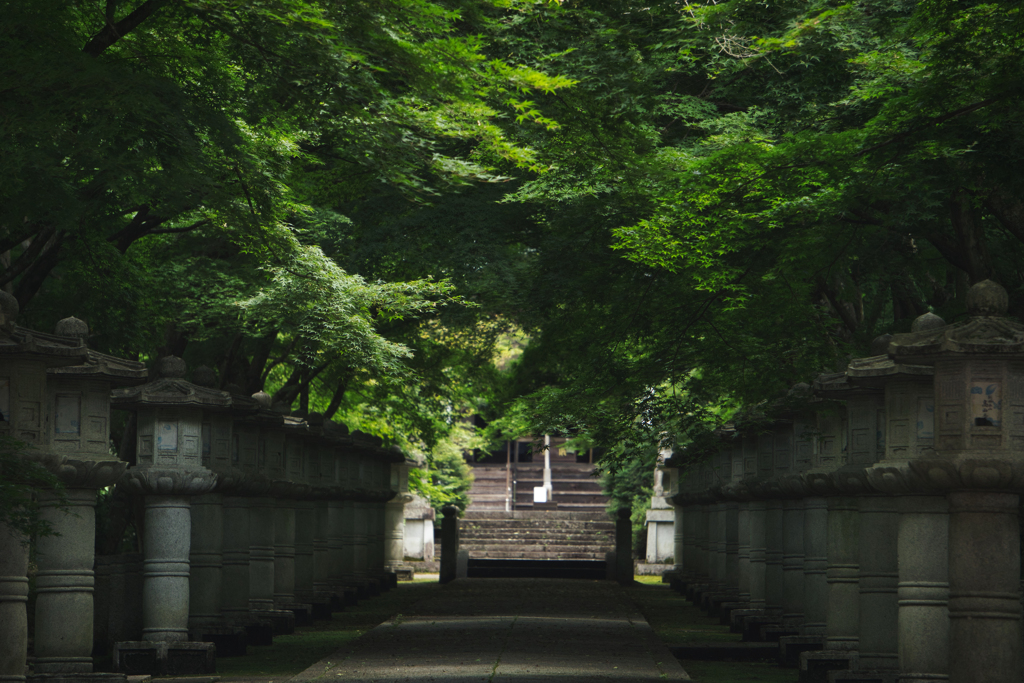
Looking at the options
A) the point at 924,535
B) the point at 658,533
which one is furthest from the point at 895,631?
the point at 658,533

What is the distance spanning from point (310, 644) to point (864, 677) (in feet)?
29.8

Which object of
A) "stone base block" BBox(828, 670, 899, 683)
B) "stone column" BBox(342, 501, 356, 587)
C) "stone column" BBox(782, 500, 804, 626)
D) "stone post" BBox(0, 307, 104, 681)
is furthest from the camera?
"stone column" BBox(342, 501, 356, 587)

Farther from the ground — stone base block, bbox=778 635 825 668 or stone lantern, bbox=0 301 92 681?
stone lantern, bbox=0 301 92 681

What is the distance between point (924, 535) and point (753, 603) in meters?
9.27

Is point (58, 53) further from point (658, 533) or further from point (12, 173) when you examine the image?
point (658, 533)

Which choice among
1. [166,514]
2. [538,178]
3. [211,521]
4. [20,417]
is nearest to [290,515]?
[211,521]

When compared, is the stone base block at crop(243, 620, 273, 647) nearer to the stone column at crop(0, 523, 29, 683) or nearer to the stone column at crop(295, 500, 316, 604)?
the stone column at crop(295, 500, 316, 604)

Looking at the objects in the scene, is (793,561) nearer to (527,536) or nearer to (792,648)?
(792,648)

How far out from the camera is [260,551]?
1864cm

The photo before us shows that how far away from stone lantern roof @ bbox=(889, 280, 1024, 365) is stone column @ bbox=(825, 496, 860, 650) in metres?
3.77

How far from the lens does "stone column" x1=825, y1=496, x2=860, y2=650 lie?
1326 cm

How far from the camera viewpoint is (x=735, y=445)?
2061cm

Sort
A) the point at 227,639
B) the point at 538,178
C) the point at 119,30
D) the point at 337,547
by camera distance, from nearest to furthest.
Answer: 1. the point at 119,30
2. the point at 227,639
3. the point at 538,178
4. the point at 337,547

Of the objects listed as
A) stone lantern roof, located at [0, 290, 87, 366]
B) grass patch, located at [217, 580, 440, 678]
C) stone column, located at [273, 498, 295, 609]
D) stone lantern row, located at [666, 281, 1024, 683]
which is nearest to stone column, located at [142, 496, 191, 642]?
grass patch, located at [217, 580, 440, 678]
